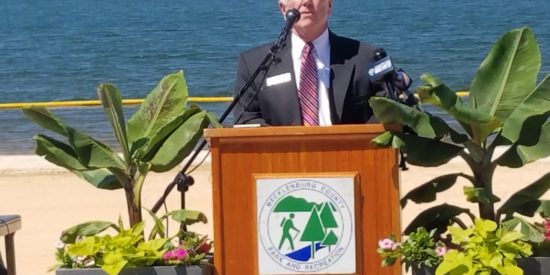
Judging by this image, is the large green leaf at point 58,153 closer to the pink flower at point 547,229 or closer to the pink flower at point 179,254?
the pink flower at point 179,254

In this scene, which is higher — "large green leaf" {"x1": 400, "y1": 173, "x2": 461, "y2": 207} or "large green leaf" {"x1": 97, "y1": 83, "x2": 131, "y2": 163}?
"large green leaf" {"x1": 97, "y1": 83, "x2": 131, "y2": 163}

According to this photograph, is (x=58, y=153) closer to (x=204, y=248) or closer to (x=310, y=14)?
(x=204, y=248)

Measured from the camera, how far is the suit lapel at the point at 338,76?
5.09 m

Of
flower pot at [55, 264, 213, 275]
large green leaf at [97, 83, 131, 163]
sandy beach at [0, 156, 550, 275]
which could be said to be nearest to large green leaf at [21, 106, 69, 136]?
large green leaf at [97, 83, 131, 163]

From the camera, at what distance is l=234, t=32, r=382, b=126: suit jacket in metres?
5.09

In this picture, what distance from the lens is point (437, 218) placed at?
5113mm

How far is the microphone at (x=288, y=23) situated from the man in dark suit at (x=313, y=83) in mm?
170

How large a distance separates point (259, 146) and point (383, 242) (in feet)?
1.84

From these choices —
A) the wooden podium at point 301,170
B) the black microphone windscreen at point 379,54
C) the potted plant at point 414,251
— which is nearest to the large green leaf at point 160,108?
the wooden podium at point 301,170

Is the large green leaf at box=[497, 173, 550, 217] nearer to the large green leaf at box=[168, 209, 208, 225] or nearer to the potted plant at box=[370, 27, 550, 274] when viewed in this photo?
the potted plant at box=[370, 27, 550, 274]

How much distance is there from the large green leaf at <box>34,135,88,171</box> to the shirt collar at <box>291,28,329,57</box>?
979 mm

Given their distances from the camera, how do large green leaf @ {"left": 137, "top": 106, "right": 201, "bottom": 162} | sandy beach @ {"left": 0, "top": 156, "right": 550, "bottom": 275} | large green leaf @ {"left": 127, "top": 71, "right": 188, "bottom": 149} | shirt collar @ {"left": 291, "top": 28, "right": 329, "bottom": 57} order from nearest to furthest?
shirt collar @ {"left": 291, "top": 28, "right": 329, "bottom": 57} → large green leaf @ {"left": 137, "top": 106, "right": 201, "bottom": 162} → large green leaf @ {"left": 127, "top": 71, "right": 188, "bottom": 149} → sandy beach @ {"left": 0, "top": 156, "right": 550, "bottom": 275}

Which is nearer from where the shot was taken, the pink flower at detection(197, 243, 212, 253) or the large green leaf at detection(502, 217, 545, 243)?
the large green leaf at detection(502, 217, 545, 243)

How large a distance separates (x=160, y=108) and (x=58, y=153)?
466mm
